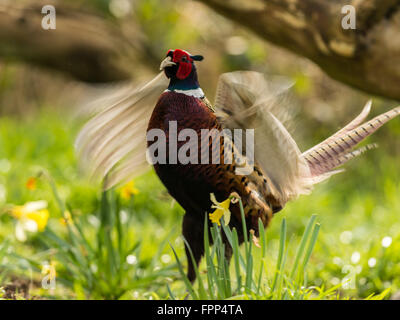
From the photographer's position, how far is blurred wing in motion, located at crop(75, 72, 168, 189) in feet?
4.80

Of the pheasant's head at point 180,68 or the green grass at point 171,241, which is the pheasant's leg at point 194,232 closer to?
the green grass at point 171,241

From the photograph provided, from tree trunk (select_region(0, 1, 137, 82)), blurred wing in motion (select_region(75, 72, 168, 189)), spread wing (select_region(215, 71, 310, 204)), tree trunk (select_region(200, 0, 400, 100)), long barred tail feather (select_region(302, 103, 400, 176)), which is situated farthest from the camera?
tree trunk (select_region(0, 1, 137, 82))

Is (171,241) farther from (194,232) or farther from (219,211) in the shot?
(219,211)

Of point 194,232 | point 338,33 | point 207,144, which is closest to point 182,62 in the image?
point 207,144

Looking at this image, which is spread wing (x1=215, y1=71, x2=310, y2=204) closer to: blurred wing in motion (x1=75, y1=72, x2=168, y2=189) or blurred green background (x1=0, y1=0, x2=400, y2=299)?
blurred green background (x1=0, y1=0, x2=400, y2=299)

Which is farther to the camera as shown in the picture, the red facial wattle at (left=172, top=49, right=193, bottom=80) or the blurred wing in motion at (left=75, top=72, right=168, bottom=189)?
the blurred wing in motion at (left=75, top=72, right=168, bottom=189)

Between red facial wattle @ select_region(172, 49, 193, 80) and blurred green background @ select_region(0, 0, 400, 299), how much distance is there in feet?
1.02

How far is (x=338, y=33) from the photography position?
2121mm

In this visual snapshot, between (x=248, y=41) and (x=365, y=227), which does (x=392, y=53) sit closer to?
(x=365, y=227)

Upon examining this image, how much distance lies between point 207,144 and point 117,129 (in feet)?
0.94

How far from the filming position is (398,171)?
3914mm

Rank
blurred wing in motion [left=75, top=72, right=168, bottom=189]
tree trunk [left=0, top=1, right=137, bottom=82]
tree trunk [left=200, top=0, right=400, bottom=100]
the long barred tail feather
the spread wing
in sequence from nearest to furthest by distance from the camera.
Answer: the spread wing, blurred wing in motion [left=75, top=72, right=168, bottom=189], the long barred tail feather, tree trunk [left=200, top=0, right=400, bottom=100], tree trunk [left=0, top=1, right=137, bottom=82]

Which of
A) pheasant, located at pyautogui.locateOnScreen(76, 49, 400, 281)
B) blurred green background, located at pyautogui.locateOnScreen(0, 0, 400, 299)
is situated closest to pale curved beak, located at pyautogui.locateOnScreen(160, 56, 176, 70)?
pheasant, located at pyautogui.locateOnScreen(76, 49, 400, 281)

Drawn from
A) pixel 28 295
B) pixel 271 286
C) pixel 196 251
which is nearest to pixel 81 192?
pixel 28 295
